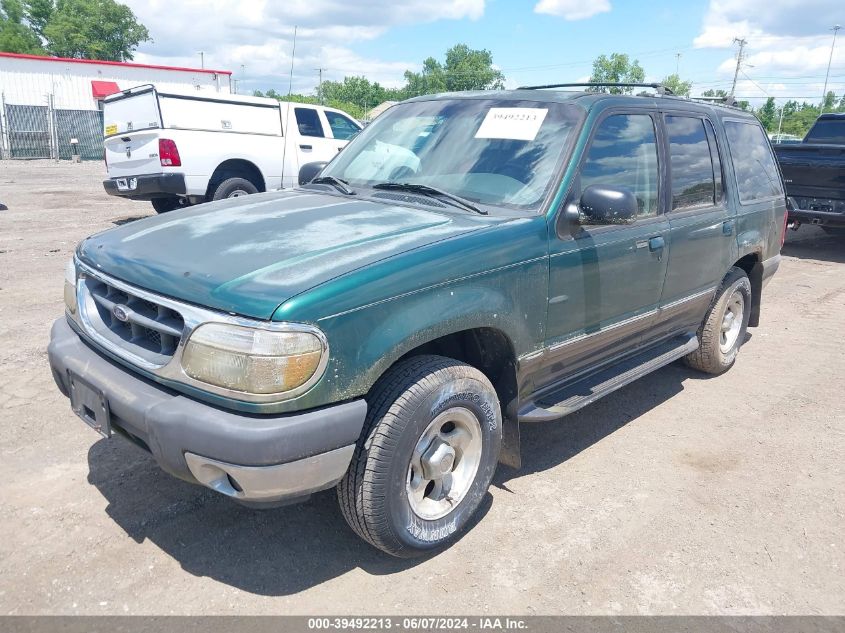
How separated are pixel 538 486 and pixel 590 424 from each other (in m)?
0.95

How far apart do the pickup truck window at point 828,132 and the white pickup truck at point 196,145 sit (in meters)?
9.04

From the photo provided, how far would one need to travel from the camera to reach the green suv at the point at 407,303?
230cm

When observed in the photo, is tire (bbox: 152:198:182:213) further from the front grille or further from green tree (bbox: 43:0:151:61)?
green tree (bbox: 43:0:151:61)

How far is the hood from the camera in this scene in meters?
2.38

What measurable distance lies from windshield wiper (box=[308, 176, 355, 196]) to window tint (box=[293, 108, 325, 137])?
26.4 ft

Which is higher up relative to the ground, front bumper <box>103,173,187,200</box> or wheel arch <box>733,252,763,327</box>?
front bumper <box>103,173,187,200</box>

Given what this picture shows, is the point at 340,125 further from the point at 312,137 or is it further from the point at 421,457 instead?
the point at 421,457

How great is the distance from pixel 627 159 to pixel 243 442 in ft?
8.72

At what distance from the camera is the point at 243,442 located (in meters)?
2.21

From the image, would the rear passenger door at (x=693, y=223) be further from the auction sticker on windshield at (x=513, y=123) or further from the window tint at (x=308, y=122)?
the window tint at (x=308, y=122)

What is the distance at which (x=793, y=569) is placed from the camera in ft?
9.57

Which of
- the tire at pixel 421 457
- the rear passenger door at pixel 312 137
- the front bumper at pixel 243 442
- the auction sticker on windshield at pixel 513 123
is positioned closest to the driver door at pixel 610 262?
the auction sticker on windshield at pixel 513 123

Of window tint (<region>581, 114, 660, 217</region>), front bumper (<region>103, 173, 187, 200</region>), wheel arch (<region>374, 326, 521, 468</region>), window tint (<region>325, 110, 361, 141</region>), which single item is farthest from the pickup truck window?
wheel arch (<region>374, 326, 521, 468</region>)

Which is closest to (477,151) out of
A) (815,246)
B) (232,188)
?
(232,188)
